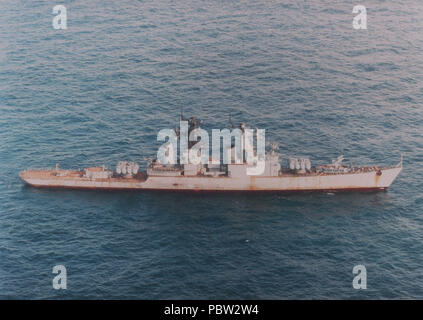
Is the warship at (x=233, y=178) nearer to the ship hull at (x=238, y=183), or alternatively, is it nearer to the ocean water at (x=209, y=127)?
the ship hull at (x=238, y=183)

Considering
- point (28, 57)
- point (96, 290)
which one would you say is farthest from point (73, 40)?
point (96, 290)

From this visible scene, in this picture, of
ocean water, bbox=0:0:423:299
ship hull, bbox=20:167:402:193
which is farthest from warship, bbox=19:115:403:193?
ocean water, bbox=0:0:423:299

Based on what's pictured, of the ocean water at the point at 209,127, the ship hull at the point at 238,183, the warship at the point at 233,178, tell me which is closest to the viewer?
the ocean water at the point at 209,127

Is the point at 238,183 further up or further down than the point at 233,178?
further down

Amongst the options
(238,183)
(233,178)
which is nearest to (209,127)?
(233,178)

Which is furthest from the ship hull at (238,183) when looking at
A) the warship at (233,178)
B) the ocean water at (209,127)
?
the ocean water at (209,127)

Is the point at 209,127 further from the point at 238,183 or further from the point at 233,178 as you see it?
the point at 238,183

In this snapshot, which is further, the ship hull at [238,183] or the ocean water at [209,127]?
the ship hull at [238,183]
